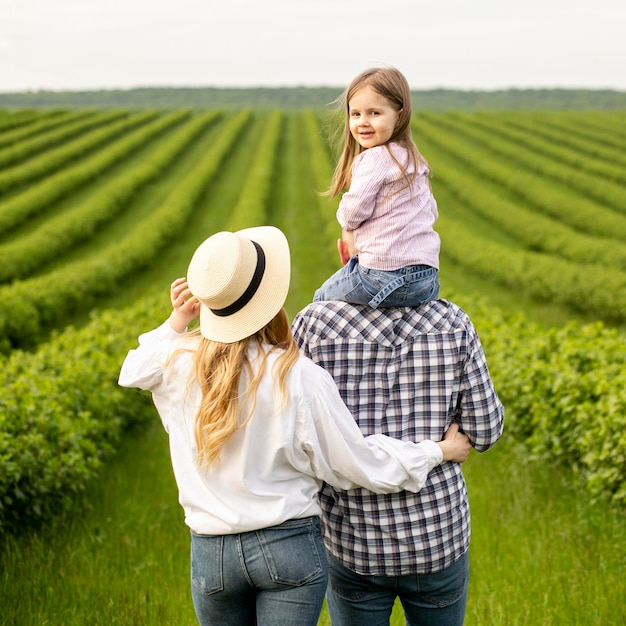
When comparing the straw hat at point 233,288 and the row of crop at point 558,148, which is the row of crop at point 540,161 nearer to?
the row of crop at point 558,148

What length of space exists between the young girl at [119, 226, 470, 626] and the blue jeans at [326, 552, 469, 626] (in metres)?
0.27

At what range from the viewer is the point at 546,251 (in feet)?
68.8

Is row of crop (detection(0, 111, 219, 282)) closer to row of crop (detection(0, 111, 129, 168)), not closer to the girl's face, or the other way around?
row of crop (detection(0, 111, 129, 168))

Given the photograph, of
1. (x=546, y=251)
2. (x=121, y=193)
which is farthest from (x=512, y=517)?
(x=121, y=193)

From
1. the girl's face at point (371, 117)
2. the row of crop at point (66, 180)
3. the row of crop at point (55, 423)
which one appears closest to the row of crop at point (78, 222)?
the row of crop at point (66, 180)

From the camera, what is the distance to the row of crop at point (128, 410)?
5.14 metres

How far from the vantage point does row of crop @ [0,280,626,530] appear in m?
5.14

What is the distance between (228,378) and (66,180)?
28.6 meters

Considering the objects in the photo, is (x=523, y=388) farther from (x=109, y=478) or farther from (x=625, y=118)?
(x=625, y=118)

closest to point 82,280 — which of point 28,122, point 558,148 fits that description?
point 558,148

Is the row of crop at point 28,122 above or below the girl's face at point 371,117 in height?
below

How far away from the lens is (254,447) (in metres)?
2.12

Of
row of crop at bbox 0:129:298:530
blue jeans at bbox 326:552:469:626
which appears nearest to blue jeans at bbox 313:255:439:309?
blue jeans at bbox 326:552:469:626

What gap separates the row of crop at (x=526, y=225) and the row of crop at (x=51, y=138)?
58.4 feet
